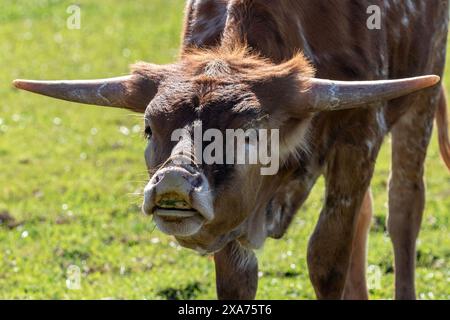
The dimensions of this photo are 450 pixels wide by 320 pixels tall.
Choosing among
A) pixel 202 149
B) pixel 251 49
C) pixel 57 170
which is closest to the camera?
pixel 202 149

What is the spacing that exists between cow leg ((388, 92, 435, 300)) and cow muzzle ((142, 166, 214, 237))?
3.29 m

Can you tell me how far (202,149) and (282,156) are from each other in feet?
3.06

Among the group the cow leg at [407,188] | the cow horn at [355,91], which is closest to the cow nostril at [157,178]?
the cow horn at [355,91]

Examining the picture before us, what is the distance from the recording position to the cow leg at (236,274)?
6.87 metres

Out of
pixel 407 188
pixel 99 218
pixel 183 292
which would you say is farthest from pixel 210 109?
pixel 99 218

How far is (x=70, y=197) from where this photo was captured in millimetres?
10602

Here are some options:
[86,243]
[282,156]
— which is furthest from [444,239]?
[282,156]

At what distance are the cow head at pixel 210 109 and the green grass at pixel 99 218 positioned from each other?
468mm

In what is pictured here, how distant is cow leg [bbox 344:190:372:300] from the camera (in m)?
8.11

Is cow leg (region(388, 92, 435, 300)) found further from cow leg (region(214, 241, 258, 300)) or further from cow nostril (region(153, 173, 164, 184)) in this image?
cow nostril (region(153, 173, 164, 184))

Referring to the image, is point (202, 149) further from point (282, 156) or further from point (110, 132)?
point (110, 132)

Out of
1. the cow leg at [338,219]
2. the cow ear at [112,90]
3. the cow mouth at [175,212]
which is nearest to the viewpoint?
the cow mouth at [175,212]

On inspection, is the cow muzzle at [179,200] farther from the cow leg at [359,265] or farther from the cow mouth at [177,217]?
the cow leg at [359,265]

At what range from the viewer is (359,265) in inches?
322
